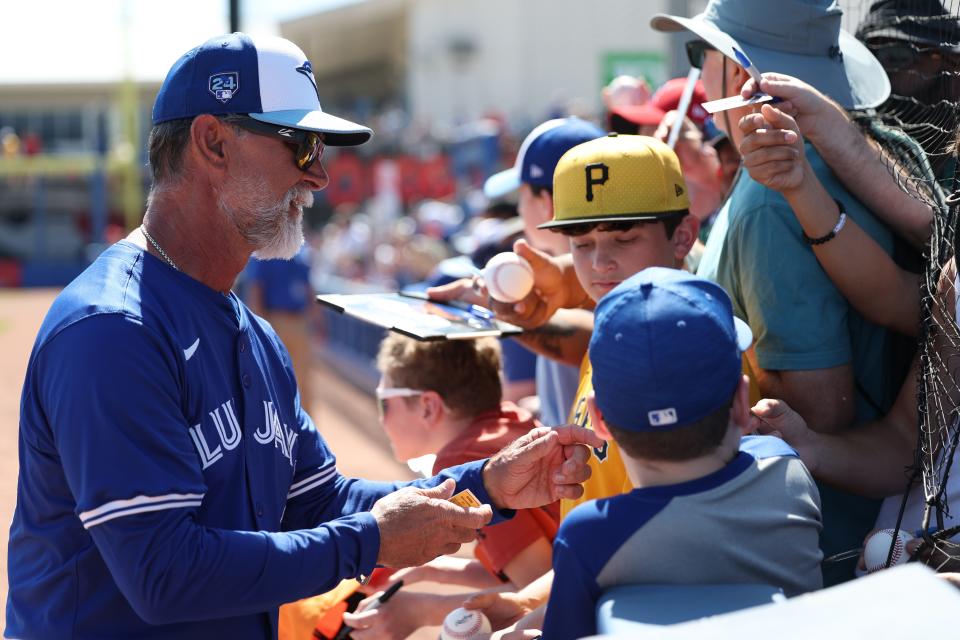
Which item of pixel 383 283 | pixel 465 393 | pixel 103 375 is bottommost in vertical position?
pixel 383 283

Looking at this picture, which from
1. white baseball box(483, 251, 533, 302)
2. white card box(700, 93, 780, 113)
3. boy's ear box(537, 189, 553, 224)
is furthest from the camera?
boy's ear box(537, 189, 553, 224)

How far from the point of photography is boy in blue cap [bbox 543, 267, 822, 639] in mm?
1911

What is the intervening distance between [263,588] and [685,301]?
3.35ft

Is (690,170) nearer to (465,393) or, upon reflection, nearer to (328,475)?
(465,393)

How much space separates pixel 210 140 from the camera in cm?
248

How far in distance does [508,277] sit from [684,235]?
57 centimetres

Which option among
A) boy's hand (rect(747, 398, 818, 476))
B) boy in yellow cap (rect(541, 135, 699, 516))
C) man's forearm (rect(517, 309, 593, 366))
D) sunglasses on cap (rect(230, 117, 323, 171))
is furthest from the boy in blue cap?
man's forearm (rect(517, 309, 593, 366))

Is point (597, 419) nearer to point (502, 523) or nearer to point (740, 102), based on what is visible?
point (740, 102)

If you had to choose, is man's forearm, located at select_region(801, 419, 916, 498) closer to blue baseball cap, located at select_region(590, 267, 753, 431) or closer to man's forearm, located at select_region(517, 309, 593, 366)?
blue baseball cap, located at select_region(590, 267, 753, 431)

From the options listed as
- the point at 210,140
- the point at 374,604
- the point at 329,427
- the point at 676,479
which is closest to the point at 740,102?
the point at 676,479

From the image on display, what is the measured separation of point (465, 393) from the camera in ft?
11.5

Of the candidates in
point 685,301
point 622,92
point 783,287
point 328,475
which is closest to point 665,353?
point 685,301

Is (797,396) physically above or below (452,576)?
above

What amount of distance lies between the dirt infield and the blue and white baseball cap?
369cm
